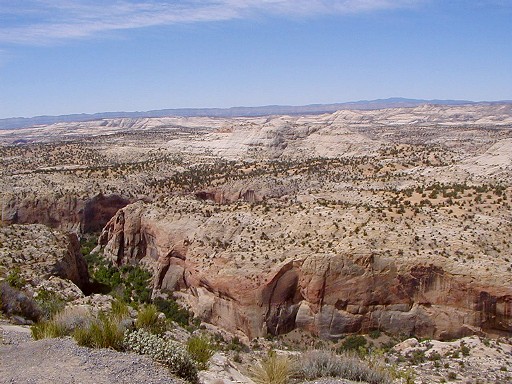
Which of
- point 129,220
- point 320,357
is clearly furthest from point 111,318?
point 129,220

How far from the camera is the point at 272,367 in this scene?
411 inches

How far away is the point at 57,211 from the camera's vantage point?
4788 centimetres

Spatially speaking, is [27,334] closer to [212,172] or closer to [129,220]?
[129,220]

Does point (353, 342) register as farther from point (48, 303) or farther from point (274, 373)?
point (274, 373)

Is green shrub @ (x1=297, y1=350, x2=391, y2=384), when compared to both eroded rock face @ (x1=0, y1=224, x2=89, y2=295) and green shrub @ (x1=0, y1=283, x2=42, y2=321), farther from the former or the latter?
eroded rock face @ (x1=0, y1=224, x2=89, y2=295)

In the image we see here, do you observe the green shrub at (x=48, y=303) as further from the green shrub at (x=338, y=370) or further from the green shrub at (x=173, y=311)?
the green shrub at (x=338, y=370)

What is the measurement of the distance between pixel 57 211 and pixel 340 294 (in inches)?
1288

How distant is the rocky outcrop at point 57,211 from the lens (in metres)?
47.5

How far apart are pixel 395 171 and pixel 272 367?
151 ft

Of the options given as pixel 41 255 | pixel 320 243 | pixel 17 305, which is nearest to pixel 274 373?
pixel 17 305

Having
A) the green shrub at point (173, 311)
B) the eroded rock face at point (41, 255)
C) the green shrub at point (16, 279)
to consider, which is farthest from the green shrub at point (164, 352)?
the green shrub at point (173, 311)

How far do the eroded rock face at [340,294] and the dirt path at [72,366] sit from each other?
15.2 meters

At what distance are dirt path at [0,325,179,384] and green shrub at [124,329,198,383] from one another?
7.5 inches

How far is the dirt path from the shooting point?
31.7ft
